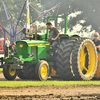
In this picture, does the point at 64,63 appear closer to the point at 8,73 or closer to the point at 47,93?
the point at 8,73

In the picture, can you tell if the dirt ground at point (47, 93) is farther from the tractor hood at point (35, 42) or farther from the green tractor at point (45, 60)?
the tractor hood at point (35, 42)

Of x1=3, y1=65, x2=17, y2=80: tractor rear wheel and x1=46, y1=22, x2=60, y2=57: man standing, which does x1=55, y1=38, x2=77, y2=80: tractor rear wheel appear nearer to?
x1=46, y1=22, x2=60, y2=57: man standing

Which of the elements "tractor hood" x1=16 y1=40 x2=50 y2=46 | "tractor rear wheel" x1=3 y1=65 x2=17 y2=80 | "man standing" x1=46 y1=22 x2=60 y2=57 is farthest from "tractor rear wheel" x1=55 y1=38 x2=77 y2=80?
"tractor rear wheel" x1=3 y1=65 x2=17 y2=80

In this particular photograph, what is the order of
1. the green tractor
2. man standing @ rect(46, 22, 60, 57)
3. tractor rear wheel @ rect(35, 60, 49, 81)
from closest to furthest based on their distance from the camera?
tractor rear wheel @ rect(35, 60, 49, 81)
the green tractor
man standing @ rect(46, 22, 60, 57)

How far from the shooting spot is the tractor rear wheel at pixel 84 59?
47.3 feet

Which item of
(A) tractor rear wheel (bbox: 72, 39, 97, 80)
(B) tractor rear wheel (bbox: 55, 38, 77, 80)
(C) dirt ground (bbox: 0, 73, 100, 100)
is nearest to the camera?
(C) dirt ground (bbox: 0, 73, 100, 100)

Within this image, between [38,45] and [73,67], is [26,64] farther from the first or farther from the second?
[73,67]

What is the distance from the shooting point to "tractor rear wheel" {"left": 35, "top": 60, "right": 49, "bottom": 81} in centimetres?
1366

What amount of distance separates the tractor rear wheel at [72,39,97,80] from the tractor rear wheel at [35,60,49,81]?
1.13m

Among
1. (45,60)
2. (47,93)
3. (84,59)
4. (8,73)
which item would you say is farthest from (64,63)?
(47,93)

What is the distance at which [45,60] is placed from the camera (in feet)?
49.2

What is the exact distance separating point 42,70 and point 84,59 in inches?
103

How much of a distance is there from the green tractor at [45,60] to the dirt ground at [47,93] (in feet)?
7.18

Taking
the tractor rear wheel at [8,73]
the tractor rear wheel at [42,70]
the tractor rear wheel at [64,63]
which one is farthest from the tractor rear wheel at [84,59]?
the tractor rear wheel at [8,73]
